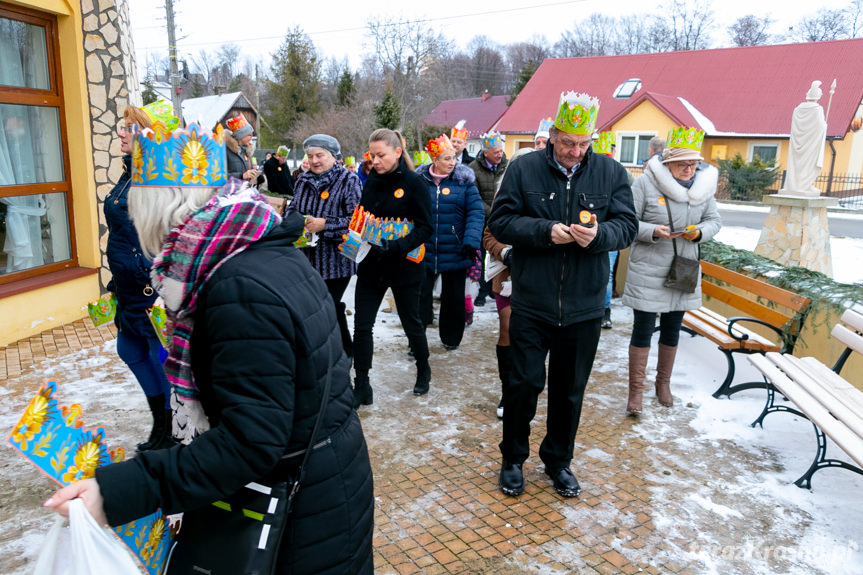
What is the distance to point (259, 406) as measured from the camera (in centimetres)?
152

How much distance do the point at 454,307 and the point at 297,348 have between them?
4.69 meters

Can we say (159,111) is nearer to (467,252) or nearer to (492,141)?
(467,252)

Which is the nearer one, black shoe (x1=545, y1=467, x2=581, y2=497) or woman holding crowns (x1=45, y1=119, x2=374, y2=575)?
woman holding crowns (x1=45, y1=119, x2=374, y2=575)

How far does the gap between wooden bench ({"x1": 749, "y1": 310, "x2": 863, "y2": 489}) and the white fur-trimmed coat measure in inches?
30.1

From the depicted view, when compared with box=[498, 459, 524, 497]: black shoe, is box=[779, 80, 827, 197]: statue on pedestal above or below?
above

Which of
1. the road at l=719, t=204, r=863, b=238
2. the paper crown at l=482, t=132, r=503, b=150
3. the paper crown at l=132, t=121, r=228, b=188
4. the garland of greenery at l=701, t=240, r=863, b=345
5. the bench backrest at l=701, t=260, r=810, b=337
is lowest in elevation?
the road at l=719, t=204, r=863, b=238

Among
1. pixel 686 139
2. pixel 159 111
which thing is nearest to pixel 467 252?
pixel 686 139

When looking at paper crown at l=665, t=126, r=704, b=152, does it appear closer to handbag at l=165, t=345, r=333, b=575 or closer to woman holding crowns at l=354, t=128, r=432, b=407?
woman holding crowns at l=354, t=128, r=432, b=407

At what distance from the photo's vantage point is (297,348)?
162 cm

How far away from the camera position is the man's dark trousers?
365cm

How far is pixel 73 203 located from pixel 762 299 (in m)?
7.06

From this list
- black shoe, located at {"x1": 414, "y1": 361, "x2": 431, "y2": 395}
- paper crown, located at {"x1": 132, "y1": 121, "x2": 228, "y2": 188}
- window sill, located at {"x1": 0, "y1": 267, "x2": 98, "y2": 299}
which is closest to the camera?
paper crown, located at {"x1": 132, "y1": 121, "x2": 228, "y2": 188}

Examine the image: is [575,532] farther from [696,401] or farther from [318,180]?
[318,180]

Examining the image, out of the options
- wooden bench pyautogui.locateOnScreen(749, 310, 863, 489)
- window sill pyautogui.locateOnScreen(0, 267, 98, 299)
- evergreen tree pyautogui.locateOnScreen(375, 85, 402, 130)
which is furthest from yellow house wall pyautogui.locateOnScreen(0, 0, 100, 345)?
evergreen tree pyautogui.locateOnScreen(375, 85, 402, 130)
